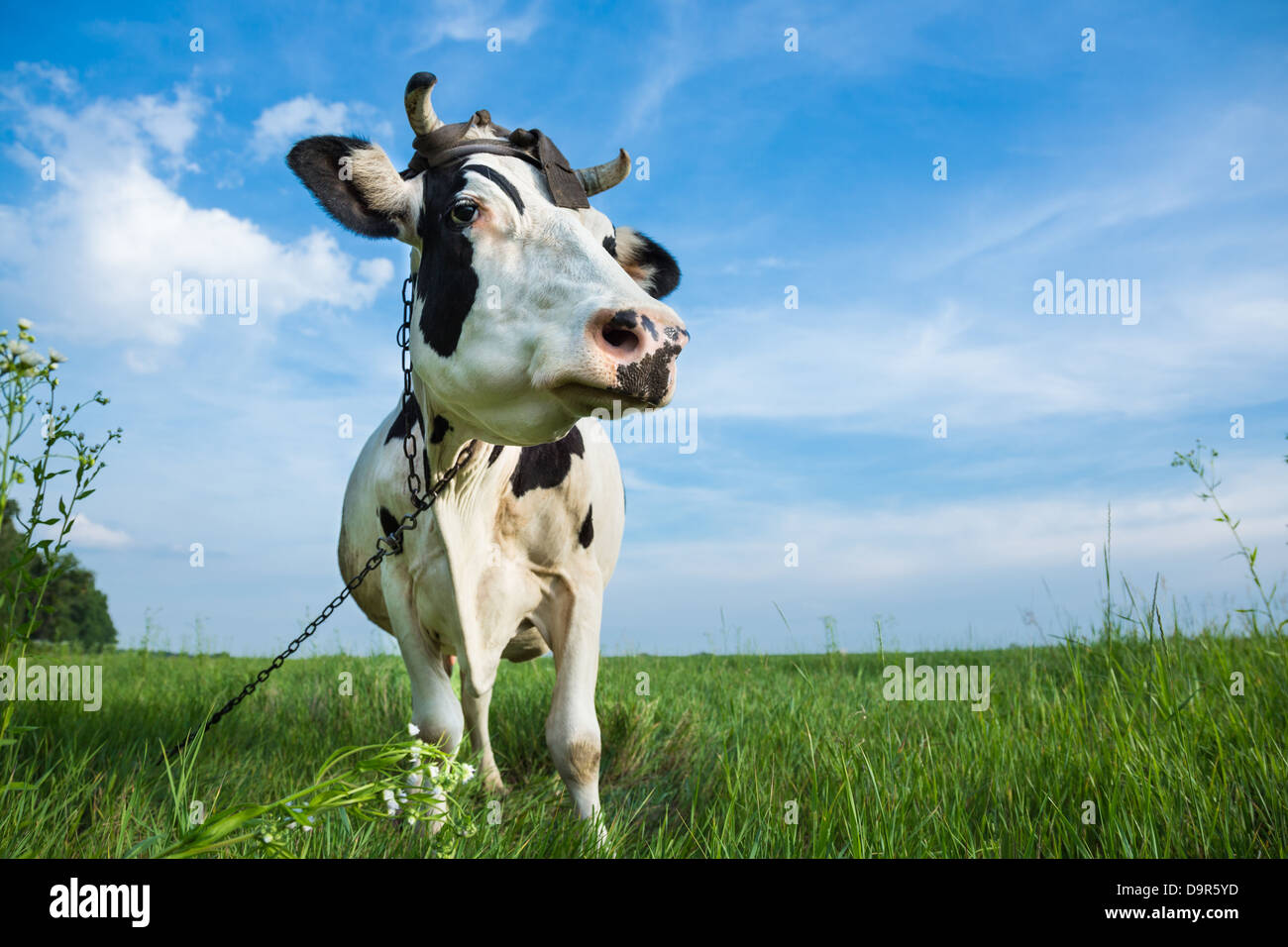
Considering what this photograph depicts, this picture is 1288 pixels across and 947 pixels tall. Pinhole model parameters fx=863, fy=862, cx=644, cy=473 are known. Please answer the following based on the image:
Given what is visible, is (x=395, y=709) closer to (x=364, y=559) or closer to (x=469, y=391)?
(x=364, y=559)

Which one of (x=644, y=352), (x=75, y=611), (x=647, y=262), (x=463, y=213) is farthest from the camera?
(x=75, y=611)

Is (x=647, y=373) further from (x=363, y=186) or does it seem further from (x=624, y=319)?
(x=363, y=186)

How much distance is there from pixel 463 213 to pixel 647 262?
1354mm

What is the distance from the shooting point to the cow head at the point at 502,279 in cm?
259

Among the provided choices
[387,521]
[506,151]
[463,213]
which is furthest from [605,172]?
[387,521]

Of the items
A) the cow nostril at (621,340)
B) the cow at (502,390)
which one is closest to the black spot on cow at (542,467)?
the cow at (502,390)

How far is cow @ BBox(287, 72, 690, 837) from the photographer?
8.95 feet

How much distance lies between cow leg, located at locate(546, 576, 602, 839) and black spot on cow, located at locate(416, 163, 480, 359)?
1.36 m

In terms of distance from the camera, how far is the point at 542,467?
397 centimetres

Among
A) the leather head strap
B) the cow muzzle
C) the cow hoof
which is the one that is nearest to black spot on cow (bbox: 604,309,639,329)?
the cow muzzle

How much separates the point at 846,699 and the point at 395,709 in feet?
10.9

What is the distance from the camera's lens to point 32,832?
9.53 feet

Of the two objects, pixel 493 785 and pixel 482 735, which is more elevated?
pixel 482 735

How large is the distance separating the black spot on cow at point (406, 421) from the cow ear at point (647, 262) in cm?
123
